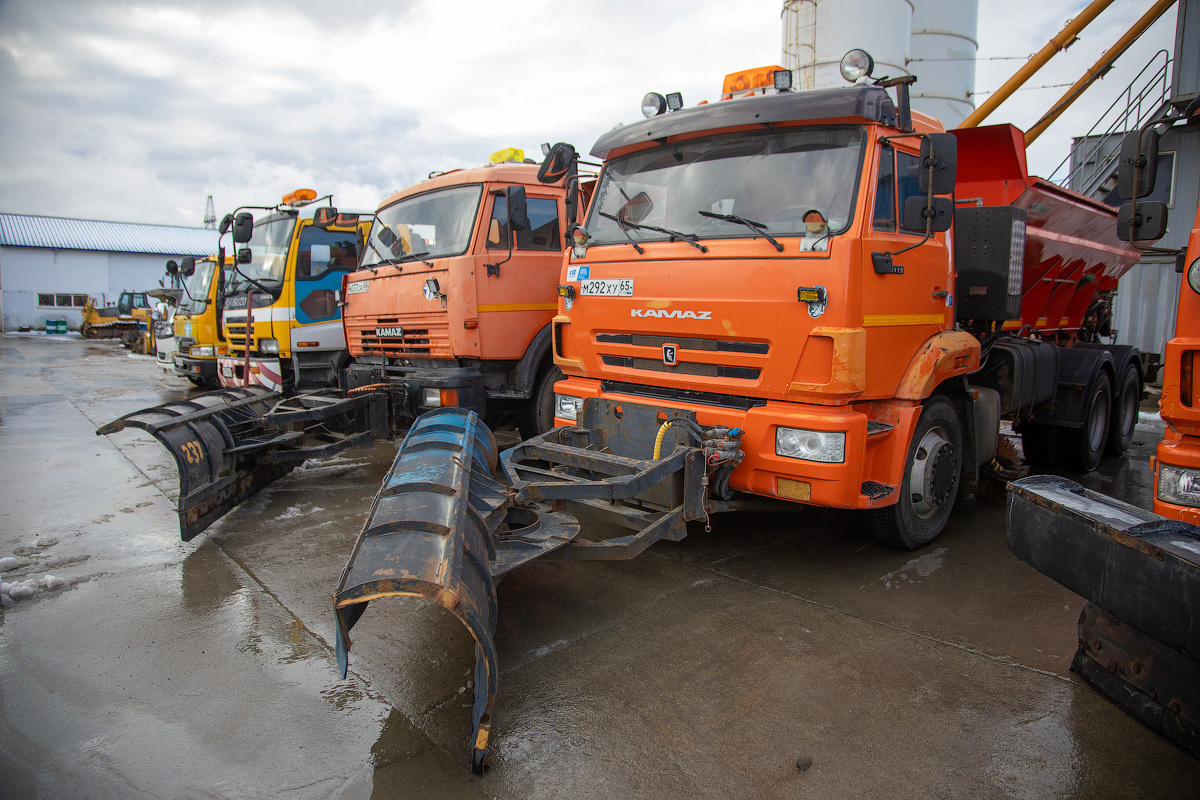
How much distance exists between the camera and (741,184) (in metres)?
4.11

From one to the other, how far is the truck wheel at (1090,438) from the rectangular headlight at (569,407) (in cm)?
499

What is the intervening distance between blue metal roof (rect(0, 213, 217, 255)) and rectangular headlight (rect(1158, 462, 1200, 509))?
41.9 meters

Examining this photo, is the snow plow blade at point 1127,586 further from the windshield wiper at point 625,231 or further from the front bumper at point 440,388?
the front bumper at point 440,388

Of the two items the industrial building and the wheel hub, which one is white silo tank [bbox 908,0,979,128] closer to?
the wheel hub

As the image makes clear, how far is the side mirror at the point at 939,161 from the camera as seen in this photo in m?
3.86

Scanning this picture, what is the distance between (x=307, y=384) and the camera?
924cm

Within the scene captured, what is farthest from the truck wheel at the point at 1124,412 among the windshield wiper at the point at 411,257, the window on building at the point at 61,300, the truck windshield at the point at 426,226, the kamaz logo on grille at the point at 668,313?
the window on building at the point at 61,300

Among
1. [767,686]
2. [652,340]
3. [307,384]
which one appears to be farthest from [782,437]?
[307,384]

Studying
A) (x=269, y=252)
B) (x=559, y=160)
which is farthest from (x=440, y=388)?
(x=269, y=252)

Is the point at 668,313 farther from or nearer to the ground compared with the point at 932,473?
farther from the ground

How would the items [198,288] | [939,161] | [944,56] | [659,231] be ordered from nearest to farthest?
[939,161] < [659,231] < [198,288] < [944,56]

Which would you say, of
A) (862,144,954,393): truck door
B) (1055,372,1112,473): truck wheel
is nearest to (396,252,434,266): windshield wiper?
(862,144,954,393): truck door

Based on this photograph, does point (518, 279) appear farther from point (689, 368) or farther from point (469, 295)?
point (689, 368)

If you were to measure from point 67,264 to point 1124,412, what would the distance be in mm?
47816
